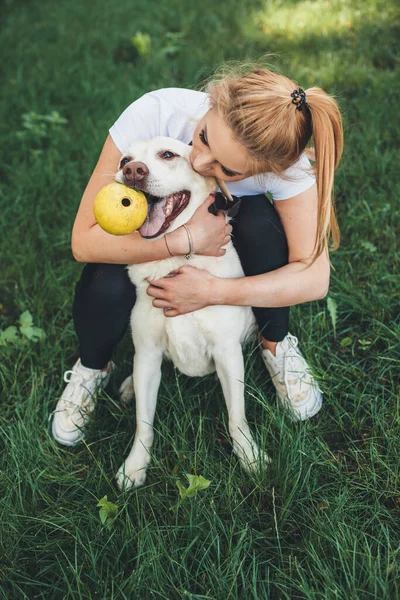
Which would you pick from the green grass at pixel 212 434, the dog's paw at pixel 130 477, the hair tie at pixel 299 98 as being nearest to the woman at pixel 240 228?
the hair tie at pixel 299 98

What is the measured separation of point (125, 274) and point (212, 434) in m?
0.67

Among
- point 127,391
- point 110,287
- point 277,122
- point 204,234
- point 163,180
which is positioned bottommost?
point 127,391

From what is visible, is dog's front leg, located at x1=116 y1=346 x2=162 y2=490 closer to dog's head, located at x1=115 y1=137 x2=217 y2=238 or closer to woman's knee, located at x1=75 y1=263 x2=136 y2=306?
woman's knee, located at x1=75 y1=263 x2=136 y2=306

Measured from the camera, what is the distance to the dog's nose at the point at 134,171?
1.81 metres

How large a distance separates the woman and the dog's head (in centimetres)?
5

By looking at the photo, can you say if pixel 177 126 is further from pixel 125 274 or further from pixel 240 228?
pixel 125 274

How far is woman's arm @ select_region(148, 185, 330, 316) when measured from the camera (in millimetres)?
1997

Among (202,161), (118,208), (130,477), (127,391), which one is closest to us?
(118,208)

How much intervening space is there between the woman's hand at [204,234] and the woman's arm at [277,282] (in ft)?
0.30

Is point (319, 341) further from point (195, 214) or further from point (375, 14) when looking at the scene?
point (375, 14)

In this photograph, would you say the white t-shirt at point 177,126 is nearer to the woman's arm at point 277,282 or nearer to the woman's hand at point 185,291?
the woman's arm at point 277,282

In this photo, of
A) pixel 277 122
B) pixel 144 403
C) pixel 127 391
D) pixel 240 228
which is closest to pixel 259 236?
pixel 240 228

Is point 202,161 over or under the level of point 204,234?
over

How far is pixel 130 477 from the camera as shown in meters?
2.07
